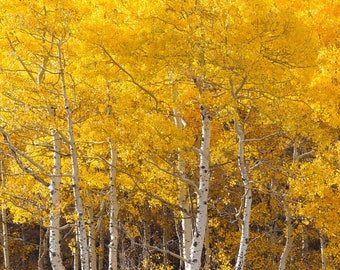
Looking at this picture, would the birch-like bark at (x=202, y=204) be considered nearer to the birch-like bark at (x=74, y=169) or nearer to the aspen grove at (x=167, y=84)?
the aspen grove at (x=167, y=84)

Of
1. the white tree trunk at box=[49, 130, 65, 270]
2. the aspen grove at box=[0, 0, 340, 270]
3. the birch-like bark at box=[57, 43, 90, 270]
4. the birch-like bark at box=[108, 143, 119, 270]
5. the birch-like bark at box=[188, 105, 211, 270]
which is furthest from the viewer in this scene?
the birch-like bark at box=[108, 143, 119, 270]

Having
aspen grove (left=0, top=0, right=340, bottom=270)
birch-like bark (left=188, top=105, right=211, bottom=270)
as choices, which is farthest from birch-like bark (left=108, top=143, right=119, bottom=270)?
birch-like bark (left=188, top=105, right=211, bottom=270)

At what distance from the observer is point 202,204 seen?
8.72 metres

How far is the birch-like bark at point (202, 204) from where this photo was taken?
856 centimetres

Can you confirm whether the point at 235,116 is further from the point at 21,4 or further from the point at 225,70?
the point at 21,4

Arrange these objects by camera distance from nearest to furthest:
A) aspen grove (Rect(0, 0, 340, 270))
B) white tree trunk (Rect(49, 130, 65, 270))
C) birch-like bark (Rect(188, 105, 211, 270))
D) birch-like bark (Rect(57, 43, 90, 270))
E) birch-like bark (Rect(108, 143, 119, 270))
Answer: aspen grove (Rect(0, 0, 340, 270)) → birch-like bark (Rect(188, 105, 211, 270)) → birch-like bark (Rect(57, 43, 90, 270)) → white tree trunk (Rect(49, 130, 65, 270)) → birch-like bark (Rect(108, 143, 119, 270))

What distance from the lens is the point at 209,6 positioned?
321 inches

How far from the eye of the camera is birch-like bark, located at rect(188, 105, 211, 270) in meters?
8.56

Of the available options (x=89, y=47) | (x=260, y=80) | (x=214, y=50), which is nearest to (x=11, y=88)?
(x=89, y=47)

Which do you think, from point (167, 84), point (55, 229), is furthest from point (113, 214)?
point (167, 84)

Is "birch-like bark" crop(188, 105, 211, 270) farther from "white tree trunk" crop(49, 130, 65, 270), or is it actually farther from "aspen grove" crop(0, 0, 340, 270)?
"white tree trunk" crop(49, 130, 65, 270)

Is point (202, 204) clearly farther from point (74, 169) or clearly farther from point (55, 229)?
point (55, 229)

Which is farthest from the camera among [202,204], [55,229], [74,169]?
[55,229]

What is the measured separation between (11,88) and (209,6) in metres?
4.25
